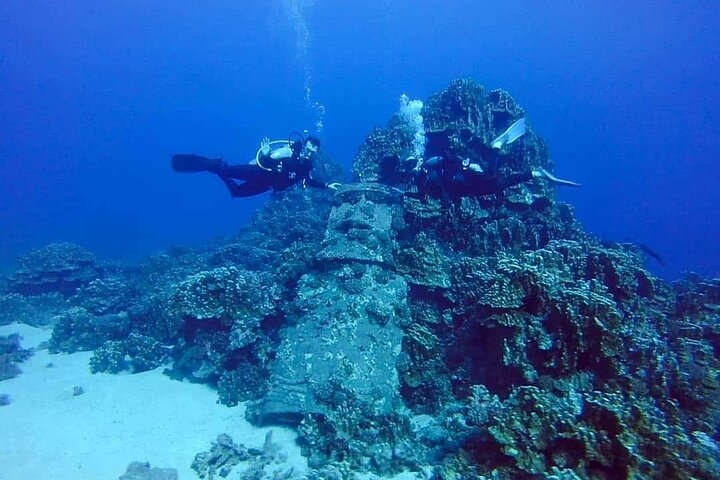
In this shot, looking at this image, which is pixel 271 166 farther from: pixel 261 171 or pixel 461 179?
pixel 461 179

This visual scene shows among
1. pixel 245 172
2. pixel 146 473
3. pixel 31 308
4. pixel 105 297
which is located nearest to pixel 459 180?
pixel 245 172

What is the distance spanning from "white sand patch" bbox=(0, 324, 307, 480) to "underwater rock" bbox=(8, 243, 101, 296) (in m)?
7.29

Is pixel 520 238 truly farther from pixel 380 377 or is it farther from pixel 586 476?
pixel 586 476

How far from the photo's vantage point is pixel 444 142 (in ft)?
44.5

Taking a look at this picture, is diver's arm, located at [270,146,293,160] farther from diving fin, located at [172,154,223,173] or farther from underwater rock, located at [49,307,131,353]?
underwater rock, located at [49,307,131,353]

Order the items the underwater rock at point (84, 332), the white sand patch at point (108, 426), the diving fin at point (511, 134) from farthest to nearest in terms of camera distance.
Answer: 1. the diving fin at point (511, 134)
2. the underwater rock at point (84, 332)
3. the white sand patch at point (108, 426)

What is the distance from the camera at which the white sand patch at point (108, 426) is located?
682 cm

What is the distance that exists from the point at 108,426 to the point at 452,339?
23.9ft

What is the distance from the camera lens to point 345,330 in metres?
8.23

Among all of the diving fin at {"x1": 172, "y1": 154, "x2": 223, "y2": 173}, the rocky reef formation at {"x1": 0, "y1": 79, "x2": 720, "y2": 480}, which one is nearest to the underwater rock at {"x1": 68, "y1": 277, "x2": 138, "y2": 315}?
the rocky reef formation at {"x1": 0, "y1": 79, "x2": 720, "y2": 480}

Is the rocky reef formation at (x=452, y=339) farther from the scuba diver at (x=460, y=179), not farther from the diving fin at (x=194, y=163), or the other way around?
the diving fin at (x=194, y=163)

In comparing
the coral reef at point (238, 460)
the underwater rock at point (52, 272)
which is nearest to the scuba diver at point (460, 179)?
the coral reef at point (238, 460)

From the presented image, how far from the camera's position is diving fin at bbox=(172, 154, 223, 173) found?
433 inches

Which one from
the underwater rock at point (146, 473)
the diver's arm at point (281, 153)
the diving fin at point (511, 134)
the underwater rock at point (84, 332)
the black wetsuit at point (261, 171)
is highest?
the diving fin at point (511, 134)
